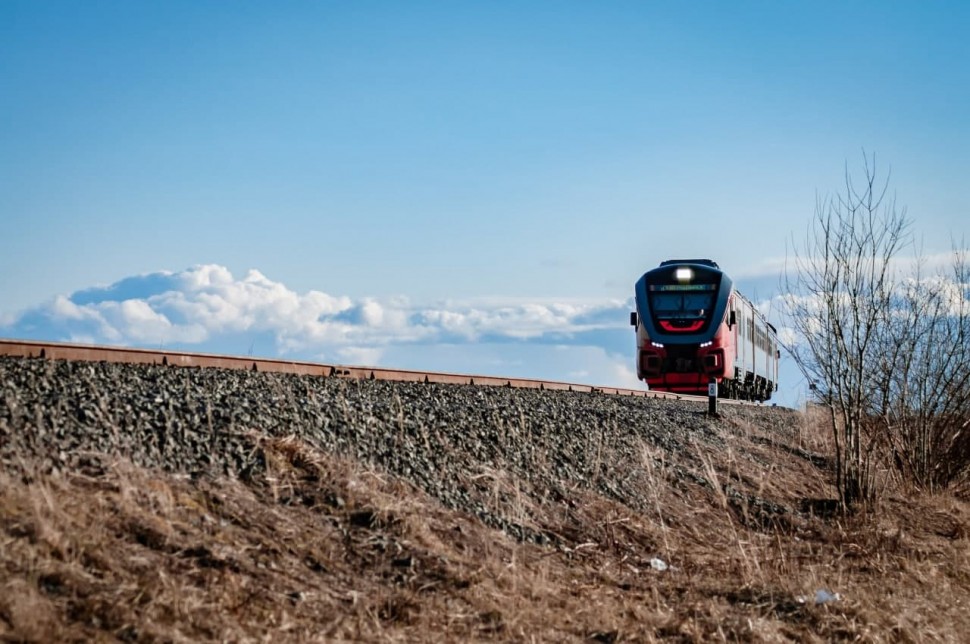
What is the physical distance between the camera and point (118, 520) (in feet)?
17.1

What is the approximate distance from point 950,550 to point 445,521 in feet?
18.1

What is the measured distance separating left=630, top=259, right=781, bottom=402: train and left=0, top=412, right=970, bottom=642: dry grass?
44.1 ft

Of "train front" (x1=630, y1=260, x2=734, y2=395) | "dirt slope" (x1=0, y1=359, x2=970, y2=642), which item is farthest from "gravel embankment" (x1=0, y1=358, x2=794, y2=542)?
"train front" (x1=630, y1=260, x2=734, y2=395)

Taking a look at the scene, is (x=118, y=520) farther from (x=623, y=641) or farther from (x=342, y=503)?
(x=623, y=641)

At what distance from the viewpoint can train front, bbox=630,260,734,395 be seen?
22.4 meters

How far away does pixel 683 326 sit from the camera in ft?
74.6

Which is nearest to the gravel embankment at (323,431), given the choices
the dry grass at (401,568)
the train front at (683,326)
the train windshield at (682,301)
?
the dry grass at (401,568)

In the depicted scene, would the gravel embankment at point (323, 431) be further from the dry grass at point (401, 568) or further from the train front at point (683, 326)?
the train front at point (683, 326)

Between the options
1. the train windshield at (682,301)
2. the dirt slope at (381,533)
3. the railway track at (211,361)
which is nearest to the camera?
the dirt slope at (381,533)

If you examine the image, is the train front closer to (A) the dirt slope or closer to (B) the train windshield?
(B) the train windshield

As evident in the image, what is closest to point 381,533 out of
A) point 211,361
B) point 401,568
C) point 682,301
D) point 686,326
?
point 401,568

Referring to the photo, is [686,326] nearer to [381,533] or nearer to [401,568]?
[381,533]

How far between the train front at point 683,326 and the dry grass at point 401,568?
13.4 meters

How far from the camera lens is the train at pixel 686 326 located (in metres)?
22.4
